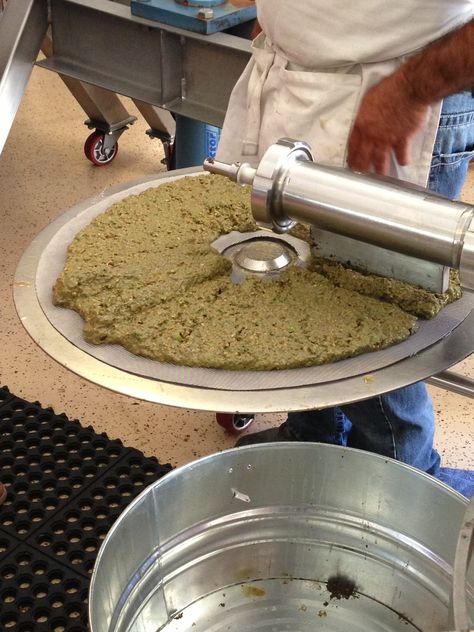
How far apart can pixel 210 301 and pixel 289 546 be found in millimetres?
346

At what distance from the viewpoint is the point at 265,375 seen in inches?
37.7

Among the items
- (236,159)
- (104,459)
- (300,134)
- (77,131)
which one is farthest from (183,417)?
(77,131)

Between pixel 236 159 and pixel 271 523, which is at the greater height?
pixel 236 159

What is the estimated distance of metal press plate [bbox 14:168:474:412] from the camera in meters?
0.90

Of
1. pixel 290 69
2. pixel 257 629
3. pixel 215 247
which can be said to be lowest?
pixel 257 629

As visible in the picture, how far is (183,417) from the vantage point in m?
2.01

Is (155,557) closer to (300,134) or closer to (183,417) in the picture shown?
(300,134)

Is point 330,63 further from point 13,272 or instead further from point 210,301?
point 13,272

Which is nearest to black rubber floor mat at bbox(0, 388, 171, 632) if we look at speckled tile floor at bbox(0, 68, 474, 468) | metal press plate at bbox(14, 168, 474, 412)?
speckled tile floor at bbox(0, 68, 474, 468)

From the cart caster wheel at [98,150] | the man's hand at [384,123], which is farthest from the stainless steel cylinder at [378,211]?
the cart caster wheel at [98,150]

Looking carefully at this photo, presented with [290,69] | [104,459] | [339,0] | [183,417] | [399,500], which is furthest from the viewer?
[183,417]

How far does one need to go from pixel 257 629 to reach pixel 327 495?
199 mm

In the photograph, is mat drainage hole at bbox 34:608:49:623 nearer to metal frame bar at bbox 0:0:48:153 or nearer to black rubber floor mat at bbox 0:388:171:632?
black rubber floor mat at bbox 0:388:171:632

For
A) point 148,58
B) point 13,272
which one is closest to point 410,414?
point 148,58
